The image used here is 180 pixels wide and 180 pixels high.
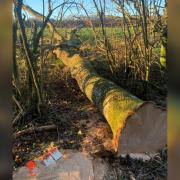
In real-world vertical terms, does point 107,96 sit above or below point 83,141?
above

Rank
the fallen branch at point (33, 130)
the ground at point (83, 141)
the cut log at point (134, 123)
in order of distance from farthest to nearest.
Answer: the fallen branch at point (33, 130) → the cut log at point (134, 123) → the ground at point (83, 141)

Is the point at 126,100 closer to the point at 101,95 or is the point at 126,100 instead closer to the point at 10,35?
the point at 101,95

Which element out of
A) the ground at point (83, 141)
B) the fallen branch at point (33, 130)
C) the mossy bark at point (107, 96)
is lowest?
the ground at point (83, 141)

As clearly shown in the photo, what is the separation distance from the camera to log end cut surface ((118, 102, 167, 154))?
347cm

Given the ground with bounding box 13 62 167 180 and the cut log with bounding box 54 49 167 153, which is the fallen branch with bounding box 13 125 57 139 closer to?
the ground with bounding box 13 62 167 180

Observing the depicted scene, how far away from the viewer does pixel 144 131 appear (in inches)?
140

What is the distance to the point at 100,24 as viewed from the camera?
5.27 meters

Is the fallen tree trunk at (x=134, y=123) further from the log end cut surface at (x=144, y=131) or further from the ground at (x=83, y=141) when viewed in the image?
the ground at (x=83, y=141)

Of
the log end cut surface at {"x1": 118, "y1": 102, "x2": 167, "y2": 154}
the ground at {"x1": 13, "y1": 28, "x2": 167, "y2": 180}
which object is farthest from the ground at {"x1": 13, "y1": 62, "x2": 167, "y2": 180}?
the log end cut surface at {"x1": 118, "y1": 102, "x2": 167, "y2": 154}

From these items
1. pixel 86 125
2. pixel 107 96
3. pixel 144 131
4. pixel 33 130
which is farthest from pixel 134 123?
pixel 33 130

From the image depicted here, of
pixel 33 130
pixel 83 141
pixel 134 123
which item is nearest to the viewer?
pixel 134 123

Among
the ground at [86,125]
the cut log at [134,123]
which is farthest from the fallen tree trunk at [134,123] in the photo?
the ground at [86,125]

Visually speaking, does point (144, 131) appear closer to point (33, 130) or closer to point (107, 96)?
point (107, 96)

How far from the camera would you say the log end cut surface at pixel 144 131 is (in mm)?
3469
